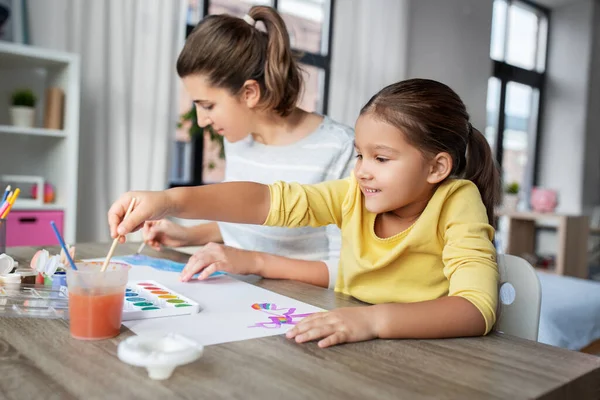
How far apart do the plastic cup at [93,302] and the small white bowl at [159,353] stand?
0.42ft

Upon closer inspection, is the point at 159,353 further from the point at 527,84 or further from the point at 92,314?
the point at 527,84

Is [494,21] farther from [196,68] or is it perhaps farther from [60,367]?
[60,367]

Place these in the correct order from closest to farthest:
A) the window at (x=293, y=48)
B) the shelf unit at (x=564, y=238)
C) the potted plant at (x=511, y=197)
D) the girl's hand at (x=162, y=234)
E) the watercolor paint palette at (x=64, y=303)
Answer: the watercolor paint palette at (x=64, y=303), the girl's hand at (x=162, y=234), the window at (x=293, y=48), the shelf unit at (x=564, y=238), the potted plant at (x=511, y=197)

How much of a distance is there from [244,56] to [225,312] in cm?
72

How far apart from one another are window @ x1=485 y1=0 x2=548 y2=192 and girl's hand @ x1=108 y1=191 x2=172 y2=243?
4423 millimetres

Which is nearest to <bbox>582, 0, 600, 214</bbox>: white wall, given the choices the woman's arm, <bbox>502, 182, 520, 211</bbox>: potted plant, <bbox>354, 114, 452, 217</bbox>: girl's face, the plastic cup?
<bbox>502, 182, 520, 211</bbox>: potted plant

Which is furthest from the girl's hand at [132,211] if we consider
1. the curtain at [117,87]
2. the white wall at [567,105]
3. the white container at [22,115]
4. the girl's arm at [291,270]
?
the white wall at [567,105]

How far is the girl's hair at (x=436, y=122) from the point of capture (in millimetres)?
903

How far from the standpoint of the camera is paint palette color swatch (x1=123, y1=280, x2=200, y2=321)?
2.40 ft

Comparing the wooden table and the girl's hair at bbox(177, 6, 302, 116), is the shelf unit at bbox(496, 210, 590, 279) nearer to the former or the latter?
the girl's hair at bbox(177, 6, 302, 116)

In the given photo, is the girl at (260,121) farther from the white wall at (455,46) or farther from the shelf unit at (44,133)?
the white wall at (455,46)

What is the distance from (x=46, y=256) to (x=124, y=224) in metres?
0.22

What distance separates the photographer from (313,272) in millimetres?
1085

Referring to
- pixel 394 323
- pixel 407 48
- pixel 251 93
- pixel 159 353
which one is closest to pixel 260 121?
pixel 251 93
